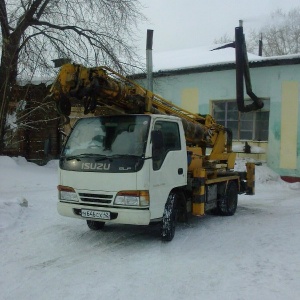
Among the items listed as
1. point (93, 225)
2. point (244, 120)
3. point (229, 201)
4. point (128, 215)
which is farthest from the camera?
point (244, 120)

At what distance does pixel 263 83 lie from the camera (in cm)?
1666

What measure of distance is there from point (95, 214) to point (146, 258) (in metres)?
1.11

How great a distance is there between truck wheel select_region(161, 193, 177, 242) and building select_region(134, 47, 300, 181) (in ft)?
33.5

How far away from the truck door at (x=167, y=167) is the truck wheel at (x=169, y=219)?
0.21 meters

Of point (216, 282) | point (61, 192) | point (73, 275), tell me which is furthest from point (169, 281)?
point (61, 192)

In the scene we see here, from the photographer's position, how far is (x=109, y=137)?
6734 mm

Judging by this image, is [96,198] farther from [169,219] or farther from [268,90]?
[268,90]

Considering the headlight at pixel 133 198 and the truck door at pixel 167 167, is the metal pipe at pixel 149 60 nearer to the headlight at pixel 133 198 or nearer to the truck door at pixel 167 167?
the truck door at pixel 167 167

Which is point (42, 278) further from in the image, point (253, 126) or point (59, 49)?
point (253, 126)

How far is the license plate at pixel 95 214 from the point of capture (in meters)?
6.39

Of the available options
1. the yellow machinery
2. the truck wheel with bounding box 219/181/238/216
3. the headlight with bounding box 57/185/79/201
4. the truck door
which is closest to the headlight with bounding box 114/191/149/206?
the truck door

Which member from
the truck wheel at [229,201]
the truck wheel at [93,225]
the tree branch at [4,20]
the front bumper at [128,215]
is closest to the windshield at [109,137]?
the front bumper at [128,215]

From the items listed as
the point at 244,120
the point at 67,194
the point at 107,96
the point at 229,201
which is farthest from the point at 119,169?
the point at 244,120

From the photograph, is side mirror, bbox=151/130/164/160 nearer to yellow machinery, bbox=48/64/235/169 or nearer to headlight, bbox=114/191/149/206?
headlight, bbox=114/191/149/206
